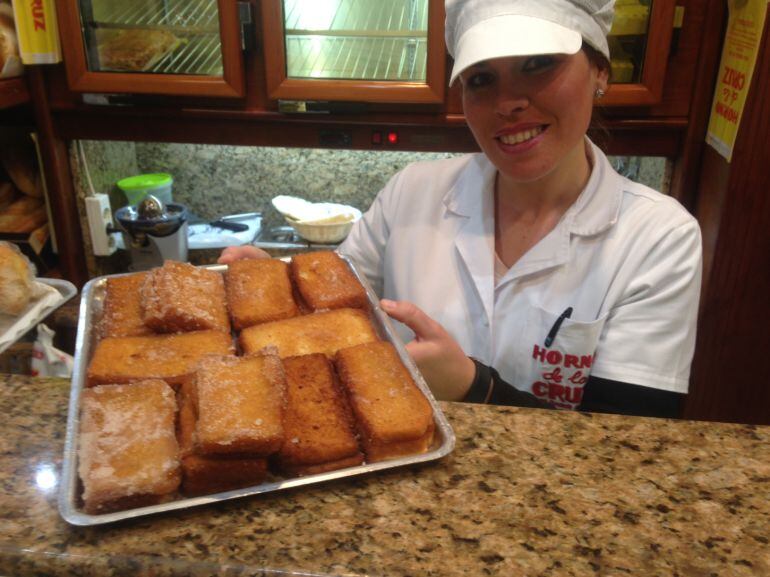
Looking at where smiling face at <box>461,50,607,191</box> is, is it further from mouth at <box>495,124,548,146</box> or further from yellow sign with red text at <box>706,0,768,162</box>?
yellow sign with red text at <box>706,0,768,162</box>

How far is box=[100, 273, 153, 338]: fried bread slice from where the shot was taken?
3.10 feet

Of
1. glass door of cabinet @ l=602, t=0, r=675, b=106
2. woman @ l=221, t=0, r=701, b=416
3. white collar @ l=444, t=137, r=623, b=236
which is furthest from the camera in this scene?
glass door of cabinet @ l=602, t=0, r=675, b=106

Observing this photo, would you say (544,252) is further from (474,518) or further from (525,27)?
(474,518)

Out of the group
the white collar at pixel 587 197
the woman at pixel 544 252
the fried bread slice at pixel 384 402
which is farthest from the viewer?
the white collar at pixel 587 197

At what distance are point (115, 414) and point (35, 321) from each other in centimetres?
56

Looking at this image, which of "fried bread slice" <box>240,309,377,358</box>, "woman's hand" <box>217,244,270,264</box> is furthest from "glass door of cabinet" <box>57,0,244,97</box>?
"fried bread slice" <box>240,309,377,358</box>

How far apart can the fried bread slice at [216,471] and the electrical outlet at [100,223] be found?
1.83 meters

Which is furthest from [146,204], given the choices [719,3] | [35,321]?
[719,3]

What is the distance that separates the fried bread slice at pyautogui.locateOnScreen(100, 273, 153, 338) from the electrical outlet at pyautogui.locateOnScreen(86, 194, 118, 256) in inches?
51.1

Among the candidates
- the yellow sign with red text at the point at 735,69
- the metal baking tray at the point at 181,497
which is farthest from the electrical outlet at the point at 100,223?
the yellow sign with red text at the point at 735,69

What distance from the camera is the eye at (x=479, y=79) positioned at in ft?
3.76

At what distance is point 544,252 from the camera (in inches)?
50.3

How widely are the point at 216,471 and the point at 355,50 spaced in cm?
175

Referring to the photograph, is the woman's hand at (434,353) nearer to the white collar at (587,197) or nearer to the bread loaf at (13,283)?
the white collar at (587,197)
